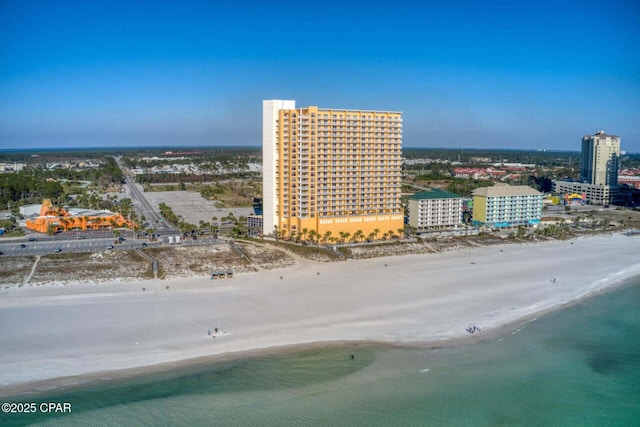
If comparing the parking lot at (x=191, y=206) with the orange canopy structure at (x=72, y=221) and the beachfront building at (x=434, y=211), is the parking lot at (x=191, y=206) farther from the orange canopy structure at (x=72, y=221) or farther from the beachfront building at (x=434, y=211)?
the beachfront building at (x=434, y=211)

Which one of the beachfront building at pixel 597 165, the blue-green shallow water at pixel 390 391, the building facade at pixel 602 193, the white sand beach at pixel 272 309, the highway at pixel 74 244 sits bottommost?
the blue-green shallow water at pixel 390 391

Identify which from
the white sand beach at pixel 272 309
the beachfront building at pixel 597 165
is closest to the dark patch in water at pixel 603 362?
the white sand beach at pixel 272 309

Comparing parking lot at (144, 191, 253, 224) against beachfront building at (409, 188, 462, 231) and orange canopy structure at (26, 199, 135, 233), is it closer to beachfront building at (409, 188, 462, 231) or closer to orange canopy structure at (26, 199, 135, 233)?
orange canopy structure at (26, 199, 135, 233)

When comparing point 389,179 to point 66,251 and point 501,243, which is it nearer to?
point 501,243

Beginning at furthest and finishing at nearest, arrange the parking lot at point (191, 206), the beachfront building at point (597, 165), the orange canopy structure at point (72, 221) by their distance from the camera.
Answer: the beachfront building at point (597, 165), the parking lot at point (191, 206), the orange canopy structure at point (72, 221)

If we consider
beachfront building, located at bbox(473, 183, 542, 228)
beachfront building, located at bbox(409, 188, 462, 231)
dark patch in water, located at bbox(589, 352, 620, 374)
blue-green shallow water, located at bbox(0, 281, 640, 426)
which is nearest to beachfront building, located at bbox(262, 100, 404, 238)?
beachfront building, located at bbox(409, 188, 462, 231)

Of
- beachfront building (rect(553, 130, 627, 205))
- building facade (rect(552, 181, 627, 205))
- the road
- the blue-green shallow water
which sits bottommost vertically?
the blue-green shallow water

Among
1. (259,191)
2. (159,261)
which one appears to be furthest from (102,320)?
(259,191)
